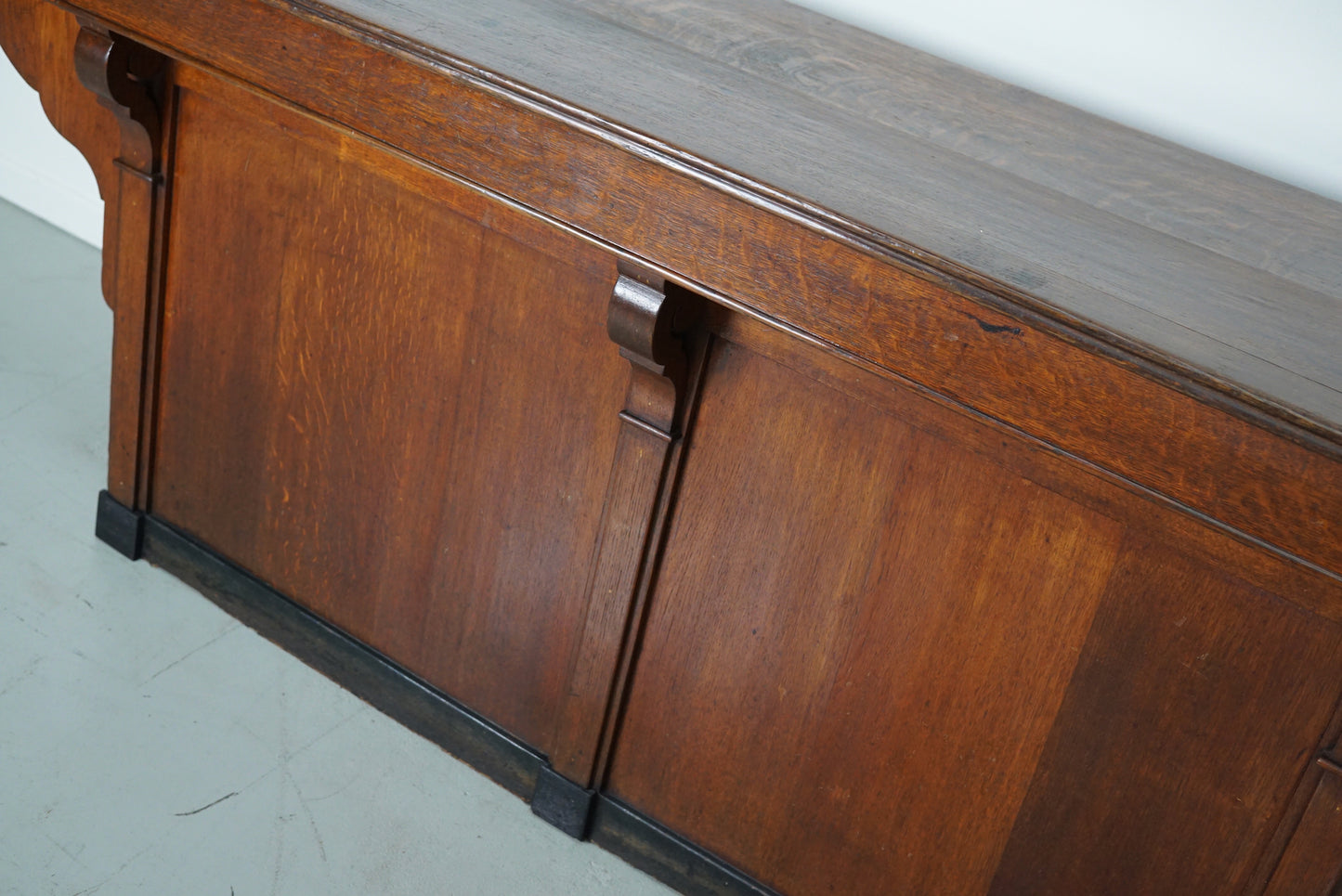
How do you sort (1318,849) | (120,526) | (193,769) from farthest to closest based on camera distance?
(120,526) → (193,769) → (1318,849)

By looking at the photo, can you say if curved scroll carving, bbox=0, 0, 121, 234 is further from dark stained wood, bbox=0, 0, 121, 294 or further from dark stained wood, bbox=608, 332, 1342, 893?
dark stained wood, bbox=608, 332, 1342, 893

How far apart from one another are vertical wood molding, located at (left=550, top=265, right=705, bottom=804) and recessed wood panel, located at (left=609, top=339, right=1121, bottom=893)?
0.03 m

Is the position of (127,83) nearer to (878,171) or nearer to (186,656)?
(186,656)

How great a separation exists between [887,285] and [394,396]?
894mm

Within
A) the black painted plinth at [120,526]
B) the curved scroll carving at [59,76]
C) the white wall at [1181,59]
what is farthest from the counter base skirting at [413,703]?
the white wall at [1181,59]

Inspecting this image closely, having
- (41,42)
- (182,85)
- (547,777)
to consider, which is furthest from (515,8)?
(547,777)

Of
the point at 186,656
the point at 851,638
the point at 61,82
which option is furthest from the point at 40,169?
the point at 851,638

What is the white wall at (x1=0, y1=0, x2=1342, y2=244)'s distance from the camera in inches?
67.0

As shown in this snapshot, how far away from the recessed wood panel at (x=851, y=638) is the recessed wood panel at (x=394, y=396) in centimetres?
17

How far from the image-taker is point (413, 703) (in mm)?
1985

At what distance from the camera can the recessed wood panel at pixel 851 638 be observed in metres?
1.47

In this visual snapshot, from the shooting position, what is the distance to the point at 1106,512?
54.7 inches

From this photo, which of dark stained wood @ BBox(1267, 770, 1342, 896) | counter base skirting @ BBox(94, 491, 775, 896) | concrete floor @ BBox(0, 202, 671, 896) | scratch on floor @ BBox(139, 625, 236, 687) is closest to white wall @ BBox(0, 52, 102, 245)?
concrete floor @ BBox(0, 202, 671, 896)

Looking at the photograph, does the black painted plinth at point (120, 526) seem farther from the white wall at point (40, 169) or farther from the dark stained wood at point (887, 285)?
the white wall at point (40, 169)
